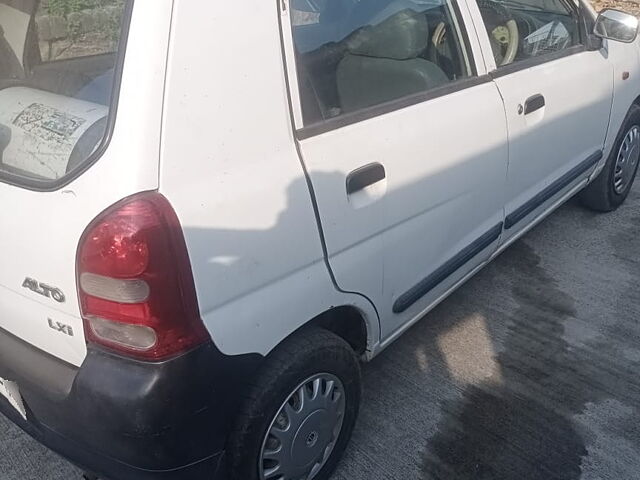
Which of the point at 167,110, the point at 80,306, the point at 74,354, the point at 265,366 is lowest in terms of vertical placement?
the point at 265,366

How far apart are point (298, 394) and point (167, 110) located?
3.04 ft

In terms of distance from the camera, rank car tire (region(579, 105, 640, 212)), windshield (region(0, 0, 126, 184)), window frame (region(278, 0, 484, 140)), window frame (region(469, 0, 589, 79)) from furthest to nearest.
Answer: car tire (region(579, 105, 640, 212))
window frame (region(469, 0, 589, 79))
window frame (region(278, 0, 484, 140))
windshield (region(0, 0, 126, 184))

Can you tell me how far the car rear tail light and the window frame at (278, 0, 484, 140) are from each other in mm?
498

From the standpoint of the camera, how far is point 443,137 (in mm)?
2256

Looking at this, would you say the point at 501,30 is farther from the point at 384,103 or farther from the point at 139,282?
the point at 139,282

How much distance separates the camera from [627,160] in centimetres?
407

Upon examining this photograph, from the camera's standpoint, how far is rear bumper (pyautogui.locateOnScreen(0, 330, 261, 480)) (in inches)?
61.1

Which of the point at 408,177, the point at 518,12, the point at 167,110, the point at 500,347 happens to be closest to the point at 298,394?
the point at 408,177

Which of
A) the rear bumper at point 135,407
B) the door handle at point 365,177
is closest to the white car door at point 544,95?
the door handle at point 365,177

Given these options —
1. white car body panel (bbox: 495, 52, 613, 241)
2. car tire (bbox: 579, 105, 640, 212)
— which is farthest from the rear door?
car tire (bbox: 579, 105, 640, 212)

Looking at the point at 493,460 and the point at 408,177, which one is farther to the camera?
the point at 493,460

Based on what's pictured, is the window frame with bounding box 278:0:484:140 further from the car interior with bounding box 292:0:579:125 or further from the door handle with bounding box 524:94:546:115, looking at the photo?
the door handle with bounding box 524:94:546:115

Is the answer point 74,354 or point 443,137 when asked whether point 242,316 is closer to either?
point 74,354

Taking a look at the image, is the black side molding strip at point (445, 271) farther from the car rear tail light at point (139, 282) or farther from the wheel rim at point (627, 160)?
the wheel rim at point (627, 160)
